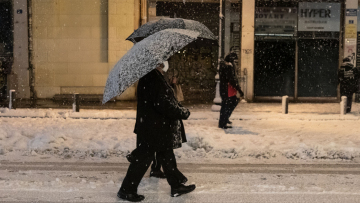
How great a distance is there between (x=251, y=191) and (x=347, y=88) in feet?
32.9

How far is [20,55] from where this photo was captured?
19.3 metres

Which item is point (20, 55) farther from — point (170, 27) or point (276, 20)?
point (170, 27)

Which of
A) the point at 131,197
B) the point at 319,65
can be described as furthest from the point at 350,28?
the point at 131,197

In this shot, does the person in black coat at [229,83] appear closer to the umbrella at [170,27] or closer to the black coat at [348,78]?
the umbrella at [170,27]

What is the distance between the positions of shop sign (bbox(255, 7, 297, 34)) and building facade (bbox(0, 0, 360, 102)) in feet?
0.14

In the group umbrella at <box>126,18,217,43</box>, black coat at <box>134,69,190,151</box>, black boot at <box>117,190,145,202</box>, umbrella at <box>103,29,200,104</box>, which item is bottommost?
black boot at <box>117,190,145,202</box>

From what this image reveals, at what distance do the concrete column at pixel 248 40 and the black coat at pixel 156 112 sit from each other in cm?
1431

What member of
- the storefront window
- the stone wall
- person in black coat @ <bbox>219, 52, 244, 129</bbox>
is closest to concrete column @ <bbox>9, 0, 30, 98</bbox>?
the stone wall

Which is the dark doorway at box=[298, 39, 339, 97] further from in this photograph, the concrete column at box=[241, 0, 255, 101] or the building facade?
the concrete column at box=[241, 0, 255, 101]

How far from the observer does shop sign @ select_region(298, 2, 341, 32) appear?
19.2m

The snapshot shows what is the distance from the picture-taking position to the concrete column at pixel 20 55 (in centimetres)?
1922

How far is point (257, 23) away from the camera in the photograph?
19.2 metres

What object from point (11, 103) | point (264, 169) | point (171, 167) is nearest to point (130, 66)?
point (171, 167)

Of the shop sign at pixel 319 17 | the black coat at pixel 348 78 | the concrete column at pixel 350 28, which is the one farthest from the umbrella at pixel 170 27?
the concrete column at pixel 350 28
